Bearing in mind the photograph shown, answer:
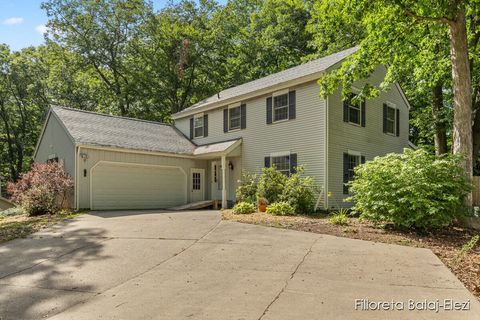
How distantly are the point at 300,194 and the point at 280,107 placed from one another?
4.33 metres

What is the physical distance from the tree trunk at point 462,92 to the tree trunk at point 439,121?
7.12 m

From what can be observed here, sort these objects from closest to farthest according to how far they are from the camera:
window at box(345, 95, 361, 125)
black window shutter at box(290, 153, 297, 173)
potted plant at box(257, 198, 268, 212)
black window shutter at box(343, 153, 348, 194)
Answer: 1. potted plant at box(257, 198, 268, 212)
2. black window shutter at box(343, 153, 348, 194)
3. black window shutter at box(290, 153, 297, 173)
4. window at box(345, 95, 361, 125)

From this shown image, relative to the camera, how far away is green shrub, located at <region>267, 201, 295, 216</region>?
38.8ft

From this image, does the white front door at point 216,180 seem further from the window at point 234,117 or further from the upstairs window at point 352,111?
→ the upstairs window at point 352,111

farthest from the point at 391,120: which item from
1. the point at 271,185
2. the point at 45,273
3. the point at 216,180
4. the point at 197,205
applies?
the point at 45,273

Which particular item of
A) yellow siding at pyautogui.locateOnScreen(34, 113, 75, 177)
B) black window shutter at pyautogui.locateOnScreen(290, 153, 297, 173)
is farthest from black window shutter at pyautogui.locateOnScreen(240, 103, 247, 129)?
yellow siding at pyautogui.locateOnScreen(34, 113, 75, 177)

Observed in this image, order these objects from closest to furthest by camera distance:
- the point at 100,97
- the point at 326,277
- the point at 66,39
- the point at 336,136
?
the point at 326,277 < the point at 336,136 < the point at 66,39 < the point at 100,97

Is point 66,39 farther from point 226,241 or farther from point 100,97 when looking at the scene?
point 226,241

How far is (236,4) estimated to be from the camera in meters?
31.1

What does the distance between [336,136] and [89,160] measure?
9.85 meters

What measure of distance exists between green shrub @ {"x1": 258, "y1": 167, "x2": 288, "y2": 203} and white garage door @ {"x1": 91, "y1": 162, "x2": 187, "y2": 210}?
210 inches

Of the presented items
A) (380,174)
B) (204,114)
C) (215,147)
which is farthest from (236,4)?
(380,174)

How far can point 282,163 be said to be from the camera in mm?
14797

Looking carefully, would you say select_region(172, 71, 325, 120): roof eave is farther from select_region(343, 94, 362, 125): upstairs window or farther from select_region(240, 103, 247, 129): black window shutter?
select_region(343, 94, 362, 125): upstairs window
